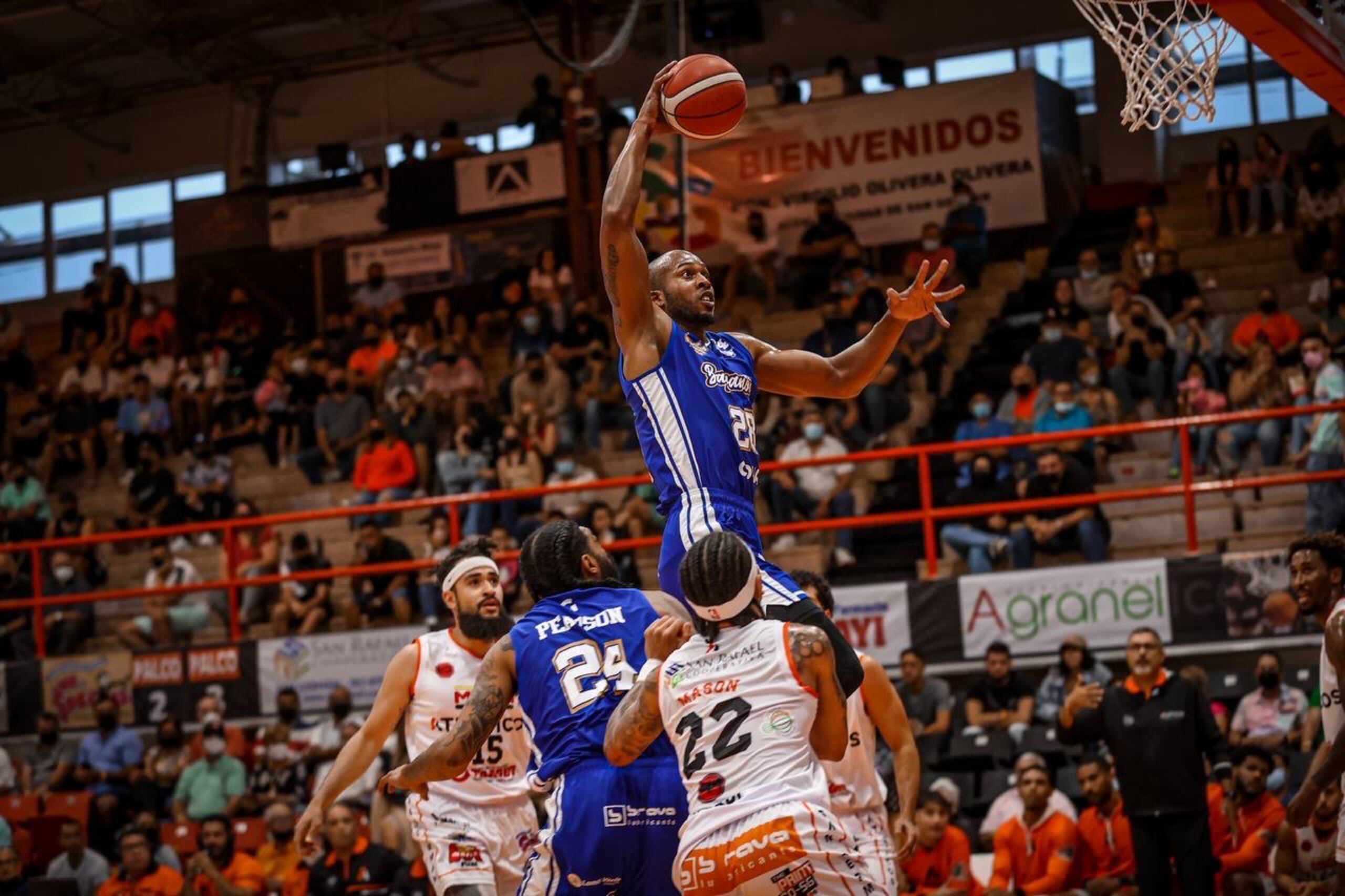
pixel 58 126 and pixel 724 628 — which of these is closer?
pixel 724 628

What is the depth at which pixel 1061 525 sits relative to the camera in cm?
1454

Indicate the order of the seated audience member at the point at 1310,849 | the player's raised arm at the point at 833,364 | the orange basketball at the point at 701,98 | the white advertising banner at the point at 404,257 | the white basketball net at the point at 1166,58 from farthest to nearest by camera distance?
the white advertising banner at the point at 404,257 → the seated audience member at the point at 1310,849 → the white basketball net at the point at 1166,58 → the player's raised arm at the point at 833,364 → the orange basketball at the point at 701,98

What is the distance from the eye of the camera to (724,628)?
18.0 feet

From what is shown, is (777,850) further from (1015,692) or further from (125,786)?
(125,786)

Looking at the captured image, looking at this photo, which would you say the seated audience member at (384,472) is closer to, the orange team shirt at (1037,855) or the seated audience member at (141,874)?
the seated audience member at (141,874)

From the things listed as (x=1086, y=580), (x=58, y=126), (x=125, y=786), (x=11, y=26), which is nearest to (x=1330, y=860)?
(x=1086, y=580)

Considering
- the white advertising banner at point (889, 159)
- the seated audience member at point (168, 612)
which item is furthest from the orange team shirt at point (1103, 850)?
the white advertising banner at point (889, 159)

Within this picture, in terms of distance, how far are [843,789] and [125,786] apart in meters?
9.97

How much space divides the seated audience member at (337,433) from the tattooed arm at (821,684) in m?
16.0

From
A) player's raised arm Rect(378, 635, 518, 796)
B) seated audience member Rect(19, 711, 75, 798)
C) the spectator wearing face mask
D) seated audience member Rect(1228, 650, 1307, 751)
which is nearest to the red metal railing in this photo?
seated audience member Rect(19, 711, 75, 798)

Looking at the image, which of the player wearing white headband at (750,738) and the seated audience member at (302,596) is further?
the seated audience member at (302,596)

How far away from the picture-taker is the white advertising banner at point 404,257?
2452 cm

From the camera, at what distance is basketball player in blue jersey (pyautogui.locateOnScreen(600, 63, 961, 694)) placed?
6250 mm

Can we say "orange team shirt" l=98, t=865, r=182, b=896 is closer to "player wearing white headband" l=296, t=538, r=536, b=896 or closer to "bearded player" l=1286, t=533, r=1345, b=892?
"player wearing white headband" l=296, t=538, r=536, b=896
